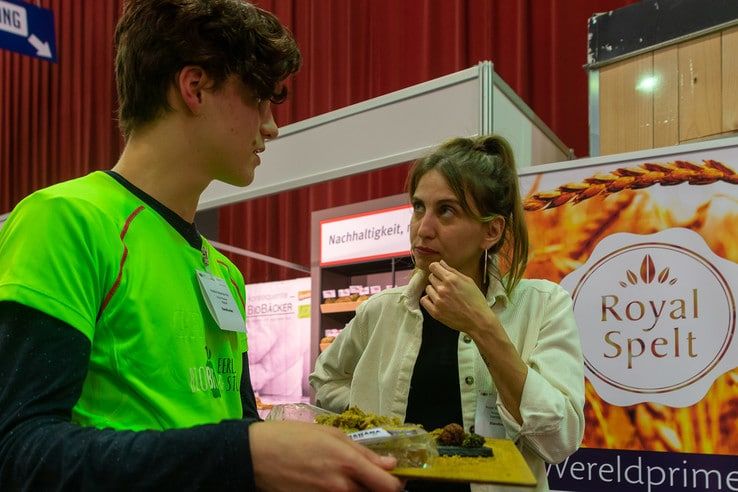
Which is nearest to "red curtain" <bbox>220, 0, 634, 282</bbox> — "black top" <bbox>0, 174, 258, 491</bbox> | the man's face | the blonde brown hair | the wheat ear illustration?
the wheat ear illustration

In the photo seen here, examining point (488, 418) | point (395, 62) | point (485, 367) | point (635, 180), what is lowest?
point (488, 418)

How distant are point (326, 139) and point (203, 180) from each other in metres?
1.46

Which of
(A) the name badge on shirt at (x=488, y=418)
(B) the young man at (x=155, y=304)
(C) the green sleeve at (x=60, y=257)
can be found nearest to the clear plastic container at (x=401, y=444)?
(B) the young man at (x=155, y=304)

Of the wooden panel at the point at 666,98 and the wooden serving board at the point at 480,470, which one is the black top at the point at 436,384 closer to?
the wooden serving board at the point at 480,470

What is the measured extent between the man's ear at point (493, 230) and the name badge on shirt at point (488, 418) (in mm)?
379

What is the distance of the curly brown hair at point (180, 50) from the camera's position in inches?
34.7

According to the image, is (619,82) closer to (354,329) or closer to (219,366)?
(354,329)

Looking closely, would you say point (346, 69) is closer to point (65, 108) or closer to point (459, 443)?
point (65, 108)

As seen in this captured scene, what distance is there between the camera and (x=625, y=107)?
7.48 ft

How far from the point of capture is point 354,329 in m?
1.75

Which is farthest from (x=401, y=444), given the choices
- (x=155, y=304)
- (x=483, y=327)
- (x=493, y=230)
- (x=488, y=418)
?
(x=493, y=230)

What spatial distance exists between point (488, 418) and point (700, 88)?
1336 millimetres

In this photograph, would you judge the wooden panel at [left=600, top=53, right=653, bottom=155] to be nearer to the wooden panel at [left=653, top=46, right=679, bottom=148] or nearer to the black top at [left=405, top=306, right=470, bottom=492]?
the wooden panel at [left=653, top=46, right=679, bottom=148]

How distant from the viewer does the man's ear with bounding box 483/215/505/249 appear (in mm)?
1633
